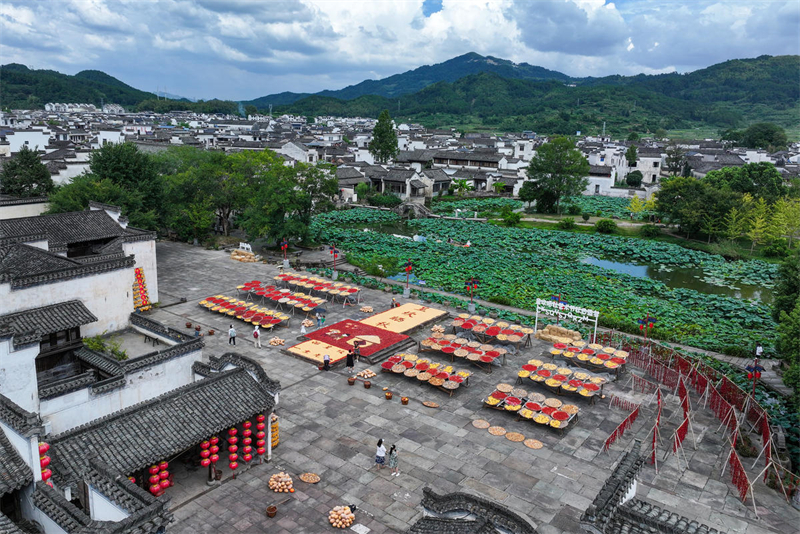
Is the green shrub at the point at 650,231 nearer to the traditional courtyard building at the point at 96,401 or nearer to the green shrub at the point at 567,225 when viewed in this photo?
the green shrub at the point at 567,225

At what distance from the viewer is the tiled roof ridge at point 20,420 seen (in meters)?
10.1

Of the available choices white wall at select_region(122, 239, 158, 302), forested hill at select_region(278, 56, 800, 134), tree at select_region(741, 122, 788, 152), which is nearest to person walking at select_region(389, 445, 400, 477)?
white wall at select_region(122, 239, 158, 302)

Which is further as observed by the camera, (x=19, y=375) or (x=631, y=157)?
(x=631, y=157)

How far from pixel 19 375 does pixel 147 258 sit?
1328cm

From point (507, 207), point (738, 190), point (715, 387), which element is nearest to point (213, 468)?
point (715, 387)

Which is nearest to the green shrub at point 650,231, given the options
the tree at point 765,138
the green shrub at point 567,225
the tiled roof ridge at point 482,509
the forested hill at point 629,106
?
the green shrub at point 567,225

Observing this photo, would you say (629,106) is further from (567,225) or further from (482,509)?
(482,509)

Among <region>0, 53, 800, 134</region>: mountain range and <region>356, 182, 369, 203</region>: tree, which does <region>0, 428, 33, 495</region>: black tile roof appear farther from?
<region>0, 53, 800, 134</region>: mountain range

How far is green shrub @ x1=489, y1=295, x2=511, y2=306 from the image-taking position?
29234 mm

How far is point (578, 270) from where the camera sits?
37812mm

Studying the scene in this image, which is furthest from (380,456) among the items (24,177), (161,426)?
(24,177)

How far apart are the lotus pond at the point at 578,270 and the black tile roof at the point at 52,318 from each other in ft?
64.4

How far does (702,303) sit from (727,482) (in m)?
19.7

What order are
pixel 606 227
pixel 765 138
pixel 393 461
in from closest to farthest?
pixel 393 461 → pixel 606 227 → pixel 765 138
